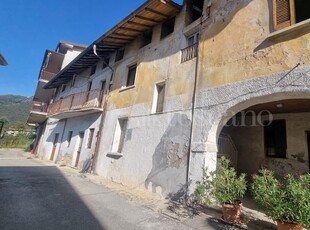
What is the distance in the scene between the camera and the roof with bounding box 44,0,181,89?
26.6 ft

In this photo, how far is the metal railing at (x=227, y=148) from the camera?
24.2 ft

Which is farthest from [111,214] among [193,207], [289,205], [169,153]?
[289,205]

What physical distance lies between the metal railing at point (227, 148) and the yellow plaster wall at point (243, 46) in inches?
99.0

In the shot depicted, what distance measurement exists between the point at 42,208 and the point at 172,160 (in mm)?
3876

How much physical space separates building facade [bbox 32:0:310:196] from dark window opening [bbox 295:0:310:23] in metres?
0.03

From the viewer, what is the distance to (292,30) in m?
4.37

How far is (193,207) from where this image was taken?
534 cm

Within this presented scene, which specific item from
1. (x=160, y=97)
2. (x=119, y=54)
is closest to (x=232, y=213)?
(x=160, y=97)

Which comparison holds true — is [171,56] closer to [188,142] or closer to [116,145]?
[188,142]

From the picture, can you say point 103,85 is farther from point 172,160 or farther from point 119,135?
point 172,160

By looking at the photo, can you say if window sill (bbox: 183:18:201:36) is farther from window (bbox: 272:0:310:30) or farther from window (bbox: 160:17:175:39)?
window (bbox: 272:0:310:30)

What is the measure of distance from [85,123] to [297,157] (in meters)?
11.5

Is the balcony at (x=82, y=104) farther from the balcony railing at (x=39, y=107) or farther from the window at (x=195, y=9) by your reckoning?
the window at (x=195, y=9)

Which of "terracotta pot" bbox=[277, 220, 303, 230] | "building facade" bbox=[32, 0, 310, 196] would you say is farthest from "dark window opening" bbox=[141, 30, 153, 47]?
"terracotta pot" bbox=[277, 220, 303, 230]
